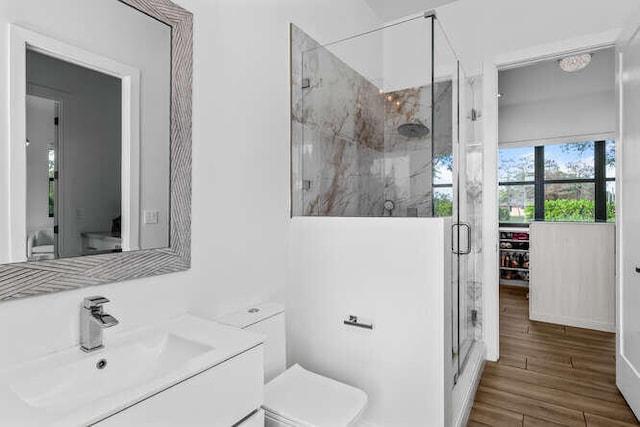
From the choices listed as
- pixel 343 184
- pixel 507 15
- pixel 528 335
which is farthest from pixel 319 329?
pixel 507 15

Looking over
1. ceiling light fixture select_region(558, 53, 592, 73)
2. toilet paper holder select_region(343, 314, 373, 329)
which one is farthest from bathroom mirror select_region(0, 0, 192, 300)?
ceiling light fixture select_region(558, 53, 592, 73)

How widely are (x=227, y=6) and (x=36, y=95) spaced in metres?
0.90

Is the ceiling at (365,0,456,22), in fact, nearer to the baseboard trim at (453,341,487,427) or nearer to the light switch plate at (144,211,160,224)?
the light switch plate at (144,211,160,224)

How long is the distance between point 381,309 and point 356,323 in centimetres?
15

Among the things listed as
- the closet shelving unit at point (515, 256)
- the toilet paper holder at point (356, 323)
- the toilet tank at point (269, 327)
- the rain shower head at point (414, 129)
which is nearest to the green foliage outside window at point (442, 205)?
the rain shower head at point (414, 129)

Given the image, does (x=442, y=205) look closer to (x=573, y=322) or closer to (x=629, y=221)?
(x=629, y=221)

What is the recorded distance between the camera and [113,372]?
3.38 ft

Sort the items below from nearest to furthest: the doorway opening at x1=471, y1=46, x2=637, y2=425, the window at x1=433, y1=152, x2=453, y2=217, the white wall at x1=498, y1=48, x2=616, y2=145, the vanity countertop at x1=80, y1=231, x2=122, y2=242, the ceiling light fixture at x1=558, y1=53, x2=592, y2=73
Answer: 1. the vanity countertop at x1=80, y1=231, x2=122, y2=242
2. the window at x1=433, y1=152, x2=453, y2=217
3. the doorway opening at x1=471, y1=46, x2=637, y2=425
4. the ceiling light fixture at x1=558, y1=53, x2=592, y2=73
5. the white wall at x1=498, y1=48, x2=616, y2=145

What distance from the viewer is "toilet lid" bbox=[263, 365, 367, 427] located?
1.29 m

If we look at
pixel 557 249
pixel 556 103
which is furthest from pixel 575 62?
pixel 557 249

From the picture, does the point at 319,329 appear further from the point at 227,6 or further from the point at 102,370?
the point at 227,6

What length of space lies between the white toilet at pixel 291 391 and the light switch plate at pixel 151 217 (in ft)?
1.62

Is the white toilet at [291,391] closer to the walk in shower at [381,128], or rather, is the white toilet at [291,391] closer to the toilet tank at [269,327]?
the toilet tank at [269,327]

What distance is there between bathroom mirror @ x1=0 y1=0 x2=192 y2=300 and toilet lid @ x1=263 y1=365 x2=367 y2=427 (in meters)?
0.64
